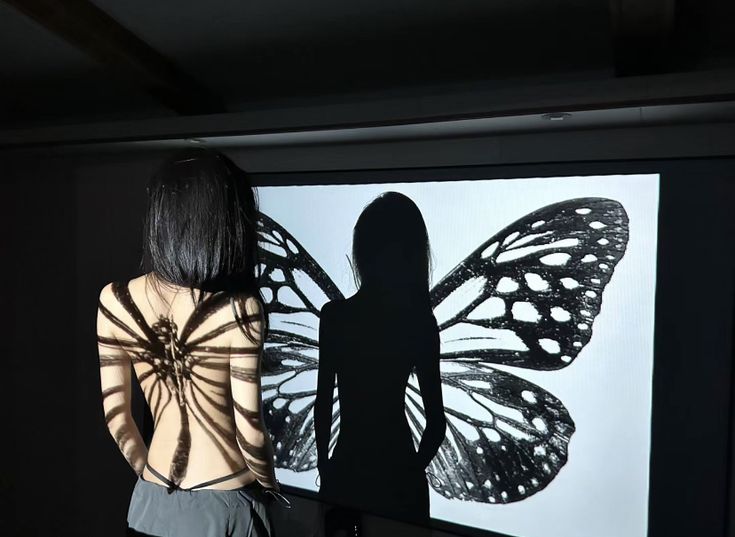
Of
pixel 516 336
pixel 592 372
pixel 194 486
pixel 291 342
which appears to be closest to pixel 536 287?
pixel 516 336

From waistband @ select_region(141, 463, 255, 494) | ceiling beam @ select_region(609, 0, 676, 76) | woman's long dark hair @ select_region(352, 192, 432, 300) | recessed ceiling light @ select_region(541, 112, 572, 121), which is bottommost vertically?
waistband @ select_region(141, 463, 255, 494)

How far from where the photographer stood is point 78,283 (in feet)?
8.98

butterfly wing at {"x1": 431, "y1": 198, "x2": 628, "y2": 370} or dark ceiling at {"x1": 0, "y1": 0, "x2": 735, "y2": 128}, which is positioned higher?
dark ceiling at {"x1": 0, "y1": 0, "x2": 735, "y2": 128}

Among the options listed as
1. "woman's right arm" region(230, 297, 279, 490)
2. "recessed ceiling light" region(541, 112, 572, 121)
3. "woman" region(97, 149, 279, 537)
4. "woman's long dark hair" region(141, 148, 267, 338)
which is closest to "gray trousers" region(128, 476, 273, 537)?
"woman" region(97, 149, 279, 537)

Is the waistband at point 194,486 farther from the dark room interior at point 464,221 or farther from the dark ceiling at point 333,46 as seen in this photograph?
the dark ceiling at point 333,46

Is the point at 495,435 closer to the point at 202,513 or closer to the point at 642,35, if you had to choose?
the point at 202,513

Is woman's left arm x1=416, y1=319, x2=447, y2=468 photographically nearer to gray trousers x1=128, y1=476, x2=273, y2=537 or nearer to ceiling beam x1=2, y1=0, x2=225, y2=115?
gray trousers x1=128, y1=476, x2=273, y2=537

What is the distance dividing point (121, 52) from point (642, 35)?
1.57 m

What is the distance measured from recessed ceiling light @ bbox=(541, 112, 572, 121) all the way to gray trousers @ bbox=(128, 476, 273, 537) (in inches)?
43.4

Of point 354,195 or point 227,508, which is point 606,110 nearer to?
point 354,195

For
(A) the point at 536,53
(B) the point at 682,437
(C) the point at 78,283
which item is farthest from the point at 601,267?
(C) the point at 78,283

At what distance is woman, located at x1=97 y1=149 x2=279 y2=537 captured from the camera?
1.31 m

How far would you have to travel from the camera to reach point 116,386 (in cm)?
142

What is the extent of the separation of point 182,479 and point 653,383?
1188 millimetres
